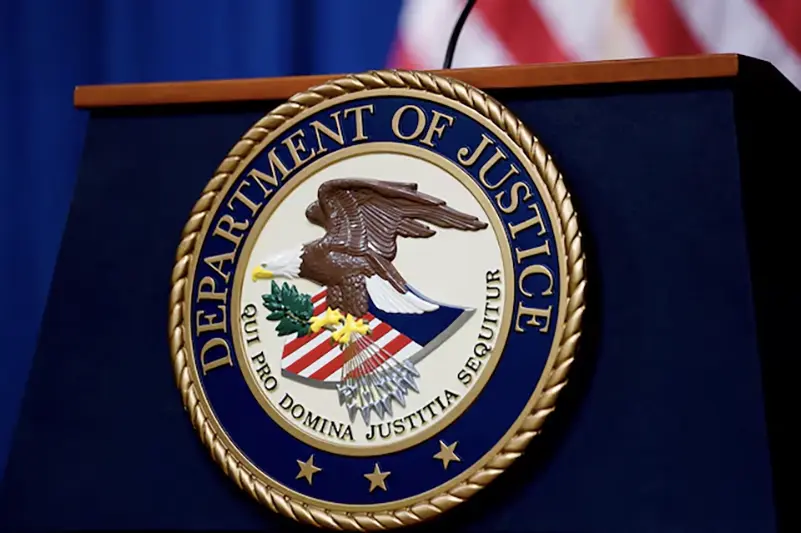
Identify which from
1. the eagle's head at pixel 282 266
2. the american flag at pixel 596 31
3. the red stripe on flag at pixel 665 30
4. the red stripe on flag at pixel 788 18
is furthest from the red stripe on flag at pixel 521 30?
the eagle's head at pixel 282 266

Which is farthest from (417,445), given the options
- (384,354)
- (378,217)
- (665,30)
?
(665,30)

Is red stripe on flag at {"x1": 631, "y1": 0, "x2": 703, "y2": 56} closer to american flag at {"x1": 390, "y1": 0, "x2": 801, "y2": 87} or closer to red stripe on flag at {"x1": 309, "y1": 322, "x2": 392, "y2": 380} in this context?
american flag at {"x1": 390, "y1": 0, "x2": 801, "y2": 87}

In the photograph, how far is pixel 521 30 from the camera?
1778 millimetres

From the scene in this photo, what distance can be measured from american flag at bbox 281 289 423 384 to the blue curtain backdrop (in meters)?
0.88

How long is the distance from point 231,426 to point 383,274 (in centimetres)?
19

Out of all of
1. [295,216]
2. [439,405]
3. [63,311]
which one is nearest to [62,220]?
[63,311]

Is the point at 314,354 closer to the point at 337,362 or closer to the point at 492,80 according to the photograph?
the point at 337,362

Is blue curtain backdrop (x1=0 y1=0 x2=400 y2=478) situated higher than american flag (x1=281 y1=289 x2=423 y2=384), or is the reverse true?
blue curtain backdrop (x1=0 y1=0 x2=400 y2=478)

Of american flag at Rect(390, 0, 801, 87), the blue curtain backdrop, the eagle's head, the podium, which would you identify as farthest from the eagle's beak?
the blue curtain backdrop

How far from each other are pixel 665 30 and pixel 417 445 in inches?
34.0

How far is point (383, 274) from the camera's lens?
110 cm

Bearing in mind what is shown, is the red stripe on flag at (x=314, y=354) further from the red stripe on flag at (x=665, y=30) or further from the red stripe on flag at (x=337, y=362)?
the red stripe on flag at (x=665, y=30)

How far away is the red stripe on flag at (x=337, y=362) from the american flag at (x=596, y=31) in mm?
763

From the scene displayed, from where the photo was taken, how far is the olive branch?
1.12 meters
